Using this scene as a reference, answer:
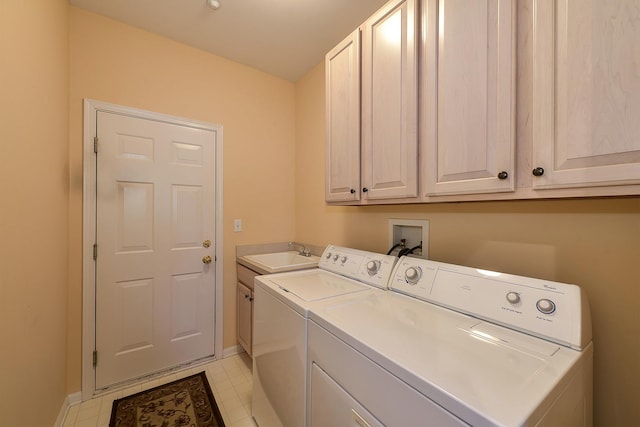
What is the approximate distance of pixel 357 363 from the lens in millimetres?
798

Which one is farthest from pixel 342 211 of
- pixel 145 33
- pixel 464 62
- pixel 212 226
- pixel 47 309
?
pixel 145 33

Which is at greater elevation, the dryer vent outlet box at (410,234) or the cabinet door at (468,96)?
the cabinet door at (468,96)

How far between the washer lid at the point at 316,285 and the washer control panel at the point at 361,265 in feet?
0.15

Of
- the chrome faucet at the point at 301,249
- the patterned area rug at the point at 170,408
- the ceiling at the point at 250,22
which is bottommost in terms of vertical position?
the patterned area rug at the point at 170,408

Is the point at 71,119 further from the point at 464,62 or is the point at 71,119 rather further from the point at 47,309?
the point at 464,62

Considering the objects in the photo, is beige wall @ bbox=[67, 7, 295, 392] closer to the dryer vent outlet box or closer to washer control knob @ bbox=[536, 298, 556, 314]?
the dryer vent outlet box

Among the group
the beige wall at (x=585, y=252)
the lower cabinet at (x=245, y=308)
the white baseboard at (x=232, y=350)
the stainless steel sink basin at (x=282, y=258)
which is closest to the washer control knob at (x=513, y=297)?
the beige wall at (x=585, y=252)

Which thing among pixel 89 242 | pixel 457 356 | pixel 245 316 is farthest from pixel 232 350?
pixel 457 356

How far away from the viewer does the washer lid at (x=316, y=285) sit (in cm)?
124

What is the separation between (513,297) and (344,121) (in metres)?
1.22

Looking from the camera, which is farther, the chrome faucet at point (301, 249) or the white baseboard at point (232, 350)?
the chrome faucet at point (301, 249)

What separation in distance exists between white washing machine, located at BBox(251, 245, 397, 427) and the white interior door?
938 millimetres

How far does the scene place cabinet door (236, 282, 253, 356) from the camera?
2.06 metres

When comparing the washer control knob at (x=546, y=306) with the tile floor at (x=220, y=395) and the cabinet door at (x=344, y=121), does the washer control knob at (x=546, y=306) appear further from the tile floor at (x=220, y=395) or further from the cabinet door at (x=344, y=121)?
the tile floor at (x=220, y=395)
